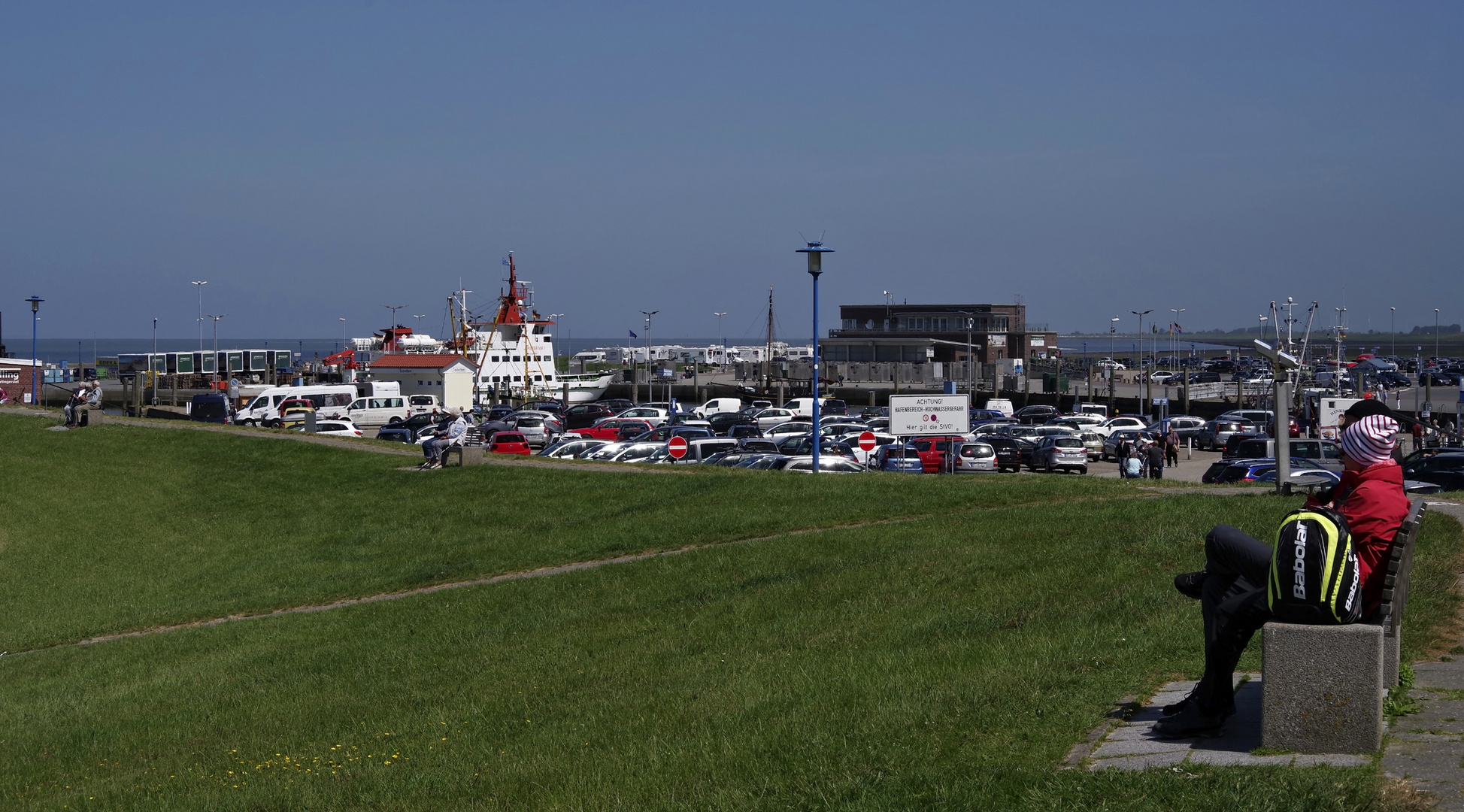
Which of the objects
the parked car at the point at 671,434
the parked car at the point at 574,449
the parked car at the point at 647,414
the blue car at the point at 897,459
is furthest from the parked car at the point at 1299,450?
the parked car at the point at 647,414

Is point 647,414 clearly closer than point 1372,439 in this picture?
No

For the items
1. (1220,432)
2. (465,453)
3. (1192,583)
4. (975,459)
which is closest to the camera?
(1192,583)

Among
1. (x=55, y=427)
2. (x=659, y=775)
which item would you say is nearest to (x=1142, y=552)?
(x=659, y=775)

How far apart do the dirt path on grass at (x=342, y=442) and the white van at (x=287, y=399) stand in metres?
13.5

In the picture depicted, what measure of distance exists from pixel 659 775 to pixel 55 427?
32.9m

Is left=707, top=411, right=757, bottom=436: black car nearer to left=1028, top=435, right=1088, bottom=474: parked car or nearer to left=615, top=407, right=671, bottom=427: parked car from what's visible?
left=615, top=407, right=671, bottom=427: parked car

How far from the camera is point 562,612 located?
13.7m

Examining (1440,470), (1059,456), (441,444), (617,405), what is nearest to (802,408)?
(617,405)

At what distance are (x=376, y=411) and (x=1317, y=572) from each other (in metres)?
63.6

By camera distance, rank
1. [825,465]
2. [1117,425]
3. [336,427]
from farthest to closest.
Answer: [1117,425], [336,427], [825,465]

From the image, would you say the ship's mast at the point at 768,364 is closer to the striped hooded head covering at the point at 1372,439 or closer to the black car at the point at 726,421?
the black car at the point at 726,421

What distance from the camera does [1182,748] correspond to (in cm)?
601

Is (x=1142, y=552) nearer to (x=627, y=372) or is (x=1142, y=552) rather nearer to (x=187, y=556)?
(x=187, y=556)

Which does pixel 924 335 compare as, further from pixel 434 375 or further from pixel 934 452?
pixel 934 452
